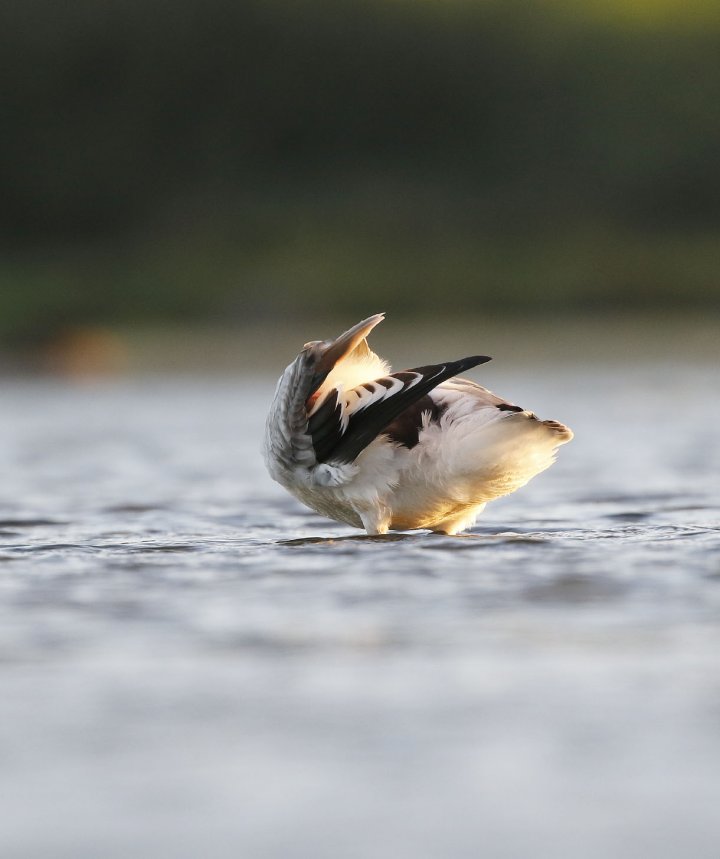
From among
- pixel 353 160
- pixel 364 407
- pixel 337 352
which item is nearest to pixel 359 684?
pixel 364 407

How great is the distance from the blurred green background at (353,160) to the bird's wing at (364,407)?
18020 millimetres

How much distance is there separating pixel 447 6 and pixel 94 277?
2559 cm

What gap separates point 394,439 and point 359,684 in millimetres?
2309

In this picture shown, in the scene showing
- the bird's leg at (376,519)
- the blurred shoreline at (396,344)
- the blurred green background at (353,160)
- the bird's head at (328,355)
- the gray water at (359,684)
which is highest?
the blurred green background at (353,160)

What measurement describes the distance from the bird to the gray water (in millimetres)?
182

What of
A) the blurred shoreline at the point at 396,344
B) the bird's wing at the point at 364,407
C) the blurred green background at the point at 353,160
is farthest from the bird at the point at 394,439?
the blurred green background at the point at 353,160

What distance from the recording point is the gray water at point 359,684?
3242 millimetres

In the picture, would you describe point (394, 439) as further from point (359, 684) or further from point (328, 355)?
point (359, 684)

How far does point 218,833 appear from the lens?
3.20 metres

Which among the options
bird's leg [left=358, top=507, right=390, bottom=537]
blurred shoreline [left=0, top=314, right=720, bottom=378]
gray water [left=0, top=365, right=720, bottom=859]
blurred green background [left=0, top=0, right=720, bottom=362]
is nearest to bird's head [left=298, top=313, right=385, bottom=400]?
bird's leg [left=358, top=507, right=390, bottom=537]

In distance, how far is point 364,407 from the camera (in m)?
6.39

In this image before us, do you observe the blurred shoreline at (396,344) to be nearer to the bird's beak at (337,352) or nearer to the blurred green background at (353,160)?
the blurred green background at (353,160)

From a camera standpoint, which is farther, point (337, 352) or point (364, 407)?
point (337, 352)

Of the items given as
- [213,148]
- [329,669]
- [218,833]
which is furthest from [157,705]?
[213,148]
